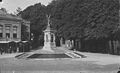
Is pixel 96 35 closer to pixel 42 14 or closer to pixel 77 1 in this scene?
pixel 77 1

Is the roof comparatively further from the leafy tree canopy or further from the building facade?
Answer: the leafy tree canopy

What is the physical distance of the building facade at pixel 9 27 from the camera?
41.5 m

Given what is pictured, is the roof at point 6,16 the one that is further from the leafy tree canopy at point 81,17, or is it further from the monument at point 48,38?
the monument at point 48,38

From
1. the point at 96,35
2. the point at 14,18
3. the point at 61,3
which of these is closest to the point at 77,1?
the point at 61,3

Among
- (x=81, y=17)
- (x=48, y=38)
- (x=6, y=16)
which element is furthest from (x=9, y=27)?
(x=81, y=17)

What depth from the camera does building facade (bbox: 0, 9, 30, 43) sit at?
41.5 meters

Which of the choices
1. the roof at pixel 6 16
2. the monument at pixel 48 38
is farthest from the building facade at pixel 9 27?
the monument at pixel 48 38

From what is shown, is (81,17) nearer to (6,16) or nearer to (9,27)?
(6,16)

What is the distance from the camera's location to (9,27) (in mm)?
44312

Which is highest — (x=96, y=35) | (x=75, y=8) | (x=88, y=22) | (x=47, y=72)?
(x=75, y=8)

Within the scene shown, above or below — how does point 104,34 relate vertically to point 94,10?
below

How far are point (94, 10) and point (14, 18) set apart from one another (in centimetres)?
1941

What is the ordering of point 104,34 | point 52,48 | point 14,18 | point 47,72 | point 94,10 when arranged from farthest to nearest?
point 14,18
point 52,48
point 94,10
point 104,34
point 47,72

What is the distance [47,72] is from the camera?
12398 mm
